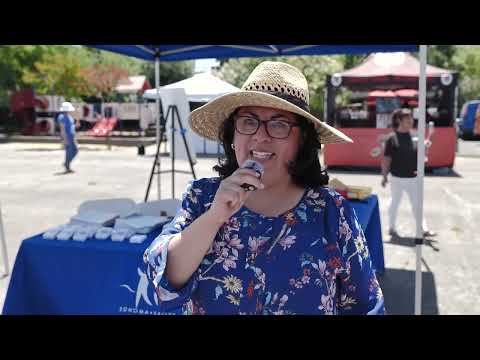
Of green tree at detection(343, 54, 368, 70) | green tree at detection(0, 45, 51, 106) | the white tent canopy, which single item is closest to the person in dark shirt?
the white tent canopy

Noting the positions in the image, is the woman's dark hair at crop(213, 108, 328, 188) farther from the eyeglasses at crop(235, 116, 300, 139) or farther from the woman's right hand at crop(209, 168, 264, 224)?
the woman's right hand at crop(209, 168, 264, 224)

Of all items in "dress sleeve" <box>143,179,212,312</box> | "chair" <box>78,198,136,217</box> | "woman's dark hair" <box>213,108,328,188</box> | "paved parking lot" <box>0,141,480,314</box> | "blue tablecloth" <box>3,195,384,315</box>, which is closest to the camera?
"dress sleeve" <box>143,179,212,312</box>

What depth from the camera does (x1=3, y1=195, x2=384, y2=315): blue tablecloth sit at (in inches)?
125

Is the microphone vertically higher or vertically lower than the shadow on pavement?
higher

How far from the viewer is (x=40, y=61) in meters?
26.2

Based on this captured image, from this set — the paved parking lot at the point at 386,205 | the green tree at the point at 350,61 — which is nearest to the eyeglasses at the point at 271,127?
the paved parking lot at the point at 386,205

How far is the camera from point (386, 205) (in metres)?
8.50

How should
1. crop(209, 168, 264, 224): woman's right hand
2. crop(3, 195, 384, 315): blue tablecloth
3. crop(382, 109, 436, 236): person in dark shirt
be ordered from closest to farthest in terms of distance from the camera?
1. crop(209, 168, 264, 224): woman's right hand
2. crop(3, 195, 384, 315): blue tablecloth
3. crop(382, 109, 436, 236): person in dark shirt

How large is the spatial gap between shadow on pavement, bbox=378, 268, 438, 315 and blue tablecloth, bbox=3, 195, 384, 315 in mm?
2285

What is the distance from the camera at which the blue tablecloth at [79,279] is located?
125 inches

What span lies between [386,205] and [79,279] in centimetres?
652

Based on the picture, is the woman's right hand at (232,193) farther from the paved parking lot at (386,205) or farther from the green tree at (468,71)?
the green tree at (468,71)

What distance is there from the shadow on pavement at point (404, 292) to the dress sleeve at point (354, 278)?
2.86m
